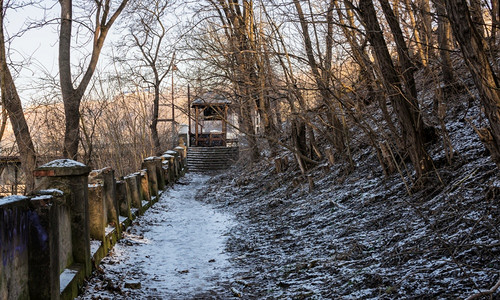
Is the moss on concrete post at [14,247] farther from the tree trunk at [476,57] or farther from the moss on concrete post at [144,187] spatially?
the moss on concrete post at [144,187]

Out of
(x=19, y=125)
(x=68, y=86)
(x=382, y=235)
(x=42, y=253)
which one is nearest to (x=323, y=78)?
(x=382, y=235)

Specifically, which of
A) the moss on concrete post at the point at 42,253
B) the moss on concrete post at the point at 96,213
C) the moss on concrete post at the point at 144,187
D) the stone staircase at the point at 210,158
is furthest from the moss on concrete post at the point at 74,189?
the stone staircase at the point at 210,158

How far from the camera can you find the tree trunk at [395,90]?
6.23 meters

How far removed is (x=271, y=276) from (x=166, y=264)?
1654 mm

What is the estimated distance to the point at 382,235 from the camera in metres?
5.12

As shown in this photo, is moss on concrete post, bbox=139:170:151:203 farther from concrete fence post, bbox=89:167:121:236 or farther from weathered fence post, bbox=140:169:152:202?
concrete fence post, bbox=89:167:121:236

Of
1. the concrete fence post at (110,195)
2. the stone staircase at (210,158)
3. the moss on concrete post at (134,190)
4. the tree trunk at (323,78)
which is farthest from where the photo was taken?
the stone staircase at (210,158)

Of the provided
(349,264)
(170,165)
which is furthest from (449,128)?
(170,165)

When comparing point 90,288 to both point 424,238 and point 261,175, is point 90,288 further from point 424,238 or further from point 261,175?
point 261,175

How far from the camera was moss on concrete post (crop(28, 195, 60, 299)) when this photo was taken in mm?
3525

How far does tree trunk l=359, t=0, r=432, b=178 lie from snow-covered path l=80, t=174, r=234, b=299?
10.1 ft

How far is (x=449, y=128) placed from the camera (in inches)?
307

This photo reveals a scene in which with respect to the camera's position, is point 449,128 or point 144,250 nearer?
point 144,250

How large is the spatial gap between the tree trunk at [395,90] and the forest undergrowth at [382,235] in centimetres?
27
